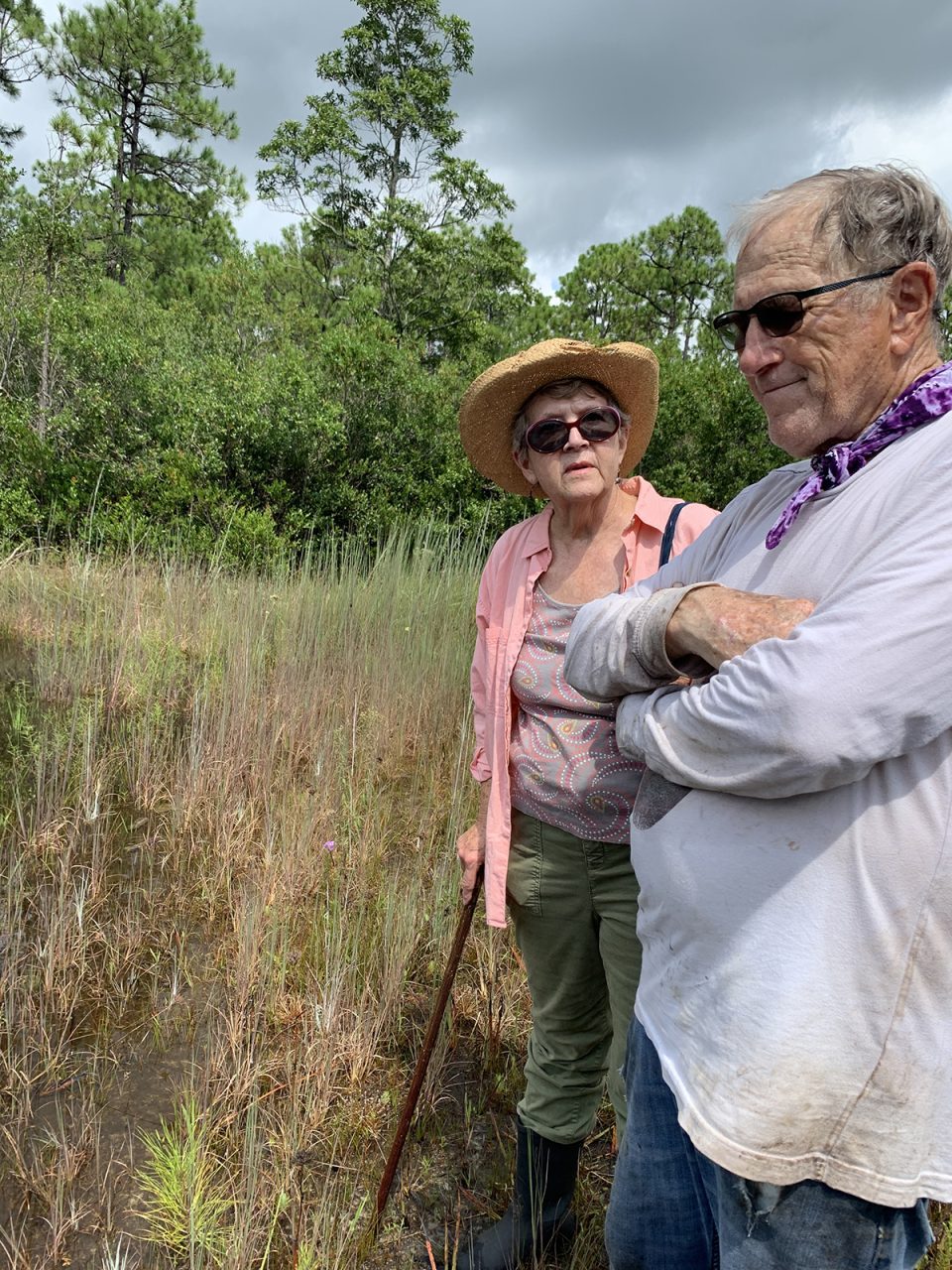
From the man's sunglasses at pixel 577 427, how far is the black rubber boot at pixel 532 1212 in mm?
1526

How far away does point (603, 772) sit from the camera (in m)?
1.54

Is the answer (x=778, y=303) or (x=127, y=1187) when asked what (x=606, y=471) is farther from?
(x=127, y=1187)

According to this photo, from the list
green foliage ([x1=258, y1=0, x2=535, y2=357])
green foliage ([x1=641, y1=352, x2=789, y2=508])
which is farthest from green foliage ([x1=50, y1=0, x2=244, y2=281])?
green foliage ([x1=641, y1=352, x2=789, y2=508])

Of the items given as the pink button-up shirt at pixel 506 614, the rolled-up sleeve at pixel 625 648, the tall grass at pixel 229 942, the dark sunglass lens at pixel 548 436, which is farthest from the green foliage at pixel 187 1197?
the dark sunglass lens at pixel 548 436

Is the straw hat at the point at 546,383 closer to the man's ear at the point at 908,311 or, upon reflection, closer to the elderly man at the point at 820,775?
the elderly man at the point at 820,775

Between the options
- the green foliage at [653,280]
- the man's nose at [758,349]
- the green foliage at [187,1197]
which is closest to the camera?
the man's nose at [758,349]

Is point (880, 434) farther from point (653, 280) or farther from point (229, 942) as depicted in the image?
point (653, 280)

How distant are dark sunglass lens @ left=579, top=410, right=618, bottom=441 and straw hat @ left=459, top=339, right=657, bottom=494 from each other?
Result: 11 cm

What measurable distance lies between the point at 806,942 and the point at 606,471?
1137 mm

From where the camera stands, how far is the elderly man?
0.80 m

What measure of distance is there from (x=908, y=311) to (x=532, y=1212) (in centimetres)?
184

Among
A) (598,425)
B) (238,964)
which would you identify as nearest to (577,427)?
(598,425)

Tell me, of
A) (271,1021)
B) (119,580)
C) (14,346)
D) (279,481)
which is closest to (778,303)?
(271,1021)

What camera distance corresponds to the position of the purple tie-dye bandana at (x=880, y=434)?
3.00ft
